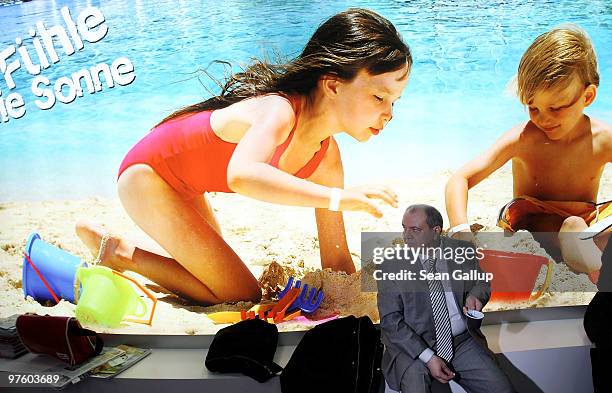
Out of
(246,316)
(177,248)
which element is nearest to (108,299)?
(177,248)

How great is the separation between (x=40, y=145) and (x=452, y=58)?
2.12 m

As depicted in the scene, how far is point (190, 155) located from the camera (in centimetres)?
326

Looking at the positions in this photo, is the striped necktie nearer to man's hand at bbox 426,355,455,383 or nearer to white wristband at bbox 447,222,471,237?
man's hand at bbox 426,355,455,383

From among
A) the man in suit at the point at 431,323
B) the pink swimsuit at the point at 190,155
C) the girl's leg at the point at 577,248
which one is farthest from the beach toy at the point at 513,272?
the pink swimsuit at the point at 190,155

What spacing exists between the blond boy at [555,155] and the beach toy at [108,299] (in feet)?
5.59

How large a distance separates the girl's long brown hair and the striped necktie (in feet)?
3.44

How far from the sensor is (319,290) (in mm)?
3508

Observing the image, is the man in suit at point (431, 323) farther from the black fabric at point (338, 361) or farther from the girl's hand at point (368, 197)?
the girl's hand at point (368, 197)

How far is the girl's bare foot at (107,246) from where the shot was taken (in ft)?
11.2

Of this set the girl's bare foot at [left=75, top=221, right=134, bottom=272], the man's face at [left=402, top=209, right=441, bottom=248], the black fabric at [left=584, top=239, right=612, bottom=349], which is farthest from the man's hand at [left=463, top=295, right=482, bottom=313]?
the girl's bare foot at [left=75, top=221, right=134, bottom=272]

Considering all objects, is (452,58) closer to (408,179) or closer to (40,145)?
(408,179)

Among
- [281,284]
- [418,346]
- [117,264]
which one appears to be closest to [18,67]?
[117,264]

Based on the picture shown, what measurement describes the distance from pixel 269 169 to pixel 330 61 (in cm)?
59

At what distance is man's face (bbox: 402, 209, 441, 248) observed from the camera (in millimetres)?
3088
